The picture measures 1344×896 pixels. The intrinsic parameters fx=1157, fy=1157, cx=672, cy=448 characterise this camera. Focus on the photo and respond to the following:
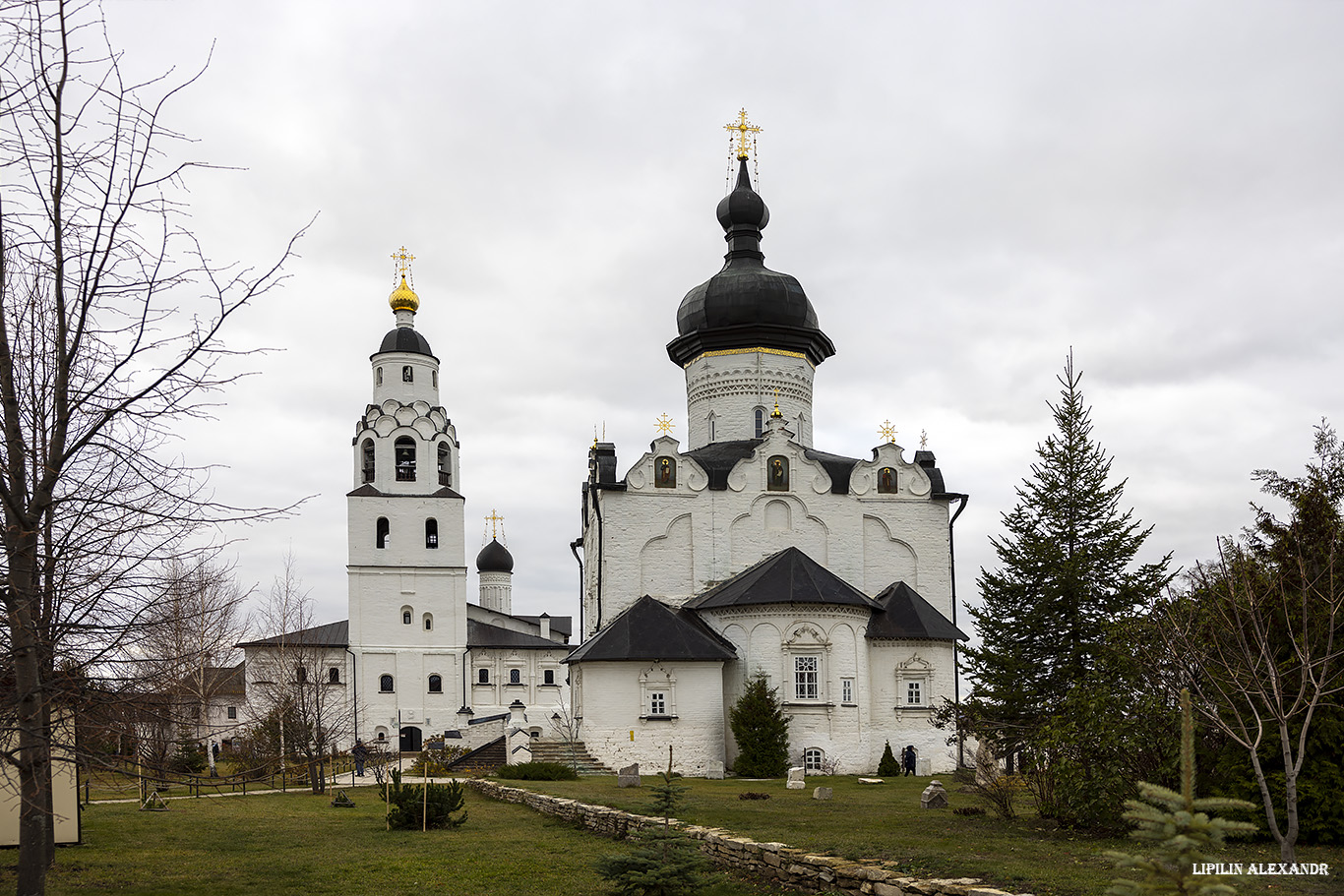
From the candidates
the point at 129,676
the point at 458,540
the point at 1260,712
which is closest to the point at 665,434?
the point at 458,540

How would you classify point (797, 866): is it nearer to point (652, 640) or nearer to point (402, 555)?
point (652, 640)

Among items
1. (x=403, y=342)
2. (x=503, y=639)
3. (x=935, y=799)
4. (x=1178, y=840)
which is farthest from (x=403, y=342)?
(x=1178, y=840)

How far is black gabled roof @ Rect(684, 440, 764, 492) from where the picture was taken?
36.3m

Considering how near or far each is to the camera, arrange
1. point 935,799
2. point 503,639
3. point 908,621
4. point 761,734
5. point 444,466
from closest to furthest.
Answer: point 935,799 → point 761,734 → point 908,621 → point 444,466 → point 503,639

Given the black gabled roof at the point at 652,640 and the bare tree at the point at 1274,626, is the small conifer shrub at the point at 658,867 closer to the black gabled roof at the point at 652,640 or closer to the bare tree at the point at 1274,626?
the bare tree at the point at 1274,626

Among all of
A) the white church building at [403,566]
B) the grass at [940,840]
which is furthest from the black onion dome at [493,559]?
the grass at [940,840]

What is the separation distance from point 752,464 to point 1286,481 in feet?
70.0

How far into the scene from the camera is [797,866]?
12.3m

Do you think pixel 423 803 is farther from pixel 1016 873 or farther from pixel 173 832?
pixel 1016 873

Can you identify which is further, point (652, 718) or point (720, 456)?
point (720, 456)

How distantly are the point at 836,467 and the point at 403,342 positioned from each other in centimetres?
2521

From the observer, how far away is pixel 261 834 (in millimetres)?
18281

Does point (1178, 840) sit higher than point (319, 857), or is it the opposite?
point (1178, 840)

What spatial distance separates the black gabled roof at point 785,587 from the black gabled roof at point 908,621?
1.95 ft
